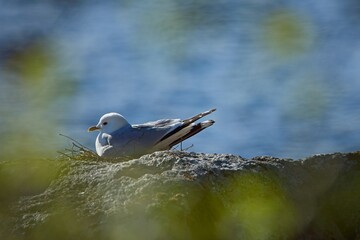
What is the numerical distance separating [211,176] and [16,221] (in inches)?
27.5

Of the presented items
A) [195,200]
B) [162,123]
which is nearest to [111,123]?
[162,123]

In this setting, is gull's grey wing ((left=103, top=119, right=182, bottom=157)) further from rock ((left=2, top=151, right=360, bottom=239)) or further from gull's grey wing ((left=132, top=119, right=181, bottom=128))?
rock ((left=2, top=151, right=360, bottom=239))

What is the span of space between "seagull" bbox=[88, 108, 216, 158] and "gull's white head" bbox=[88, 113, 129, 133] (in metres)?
0.29

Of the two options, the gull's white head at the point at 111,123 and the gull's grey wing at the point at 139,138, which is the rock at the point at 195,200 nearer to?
the gull's grey wing at the point at 139,138


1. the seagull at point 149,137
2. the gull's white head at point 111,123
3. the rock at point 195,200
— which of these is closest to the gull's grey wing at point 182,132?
the seagull at point 149,137

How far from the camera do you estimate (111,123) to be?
568 cm

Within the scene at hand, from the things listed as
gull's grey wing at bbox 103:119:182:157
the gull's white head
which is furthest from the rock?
the gull's white head

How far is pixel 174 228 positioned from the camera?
3010 mm

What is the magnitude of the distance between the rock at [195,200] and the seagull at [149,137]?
1.29 meters

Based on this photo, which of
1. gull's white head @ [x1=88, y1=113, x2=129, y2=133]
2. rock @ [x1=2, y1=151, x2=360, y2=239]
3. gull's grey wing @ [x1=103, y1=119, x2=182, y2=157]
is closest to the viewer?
rock @ [x1=2, y1=151, x2=360, y2=239]

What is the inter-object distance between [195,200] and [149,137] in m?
1.90

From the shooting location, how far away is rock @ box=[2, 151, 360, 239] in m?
3.06

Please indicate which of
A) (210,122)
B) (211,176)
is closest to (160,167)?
(211,176)

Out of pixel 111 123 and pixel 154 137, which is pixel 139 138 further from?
pixel 111 123
